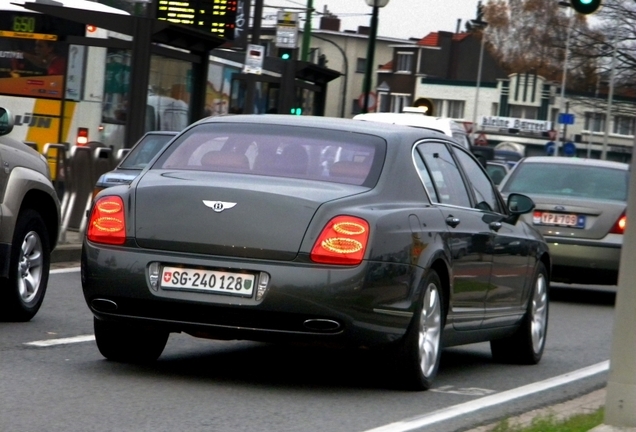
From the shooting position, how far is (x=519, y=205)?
1008 cm

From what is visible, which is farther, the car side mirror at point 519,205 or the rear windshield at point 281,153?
the car side mirror at point 519,205

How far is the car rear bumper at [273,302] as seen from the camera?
739 centimetres

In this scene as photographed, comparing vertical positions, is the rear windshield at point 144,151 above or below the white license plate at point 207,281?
above

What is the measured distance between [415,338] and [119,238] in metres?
1.62

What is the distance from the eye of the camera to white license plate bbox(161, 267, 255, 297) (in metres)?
7.42

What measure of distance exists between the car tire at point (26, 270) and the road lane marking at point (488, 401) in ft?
11.6

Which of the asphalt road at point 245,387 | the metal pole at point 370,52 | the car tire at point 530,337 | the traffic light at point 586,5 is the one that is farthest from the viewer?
the metal pole at point 370,52

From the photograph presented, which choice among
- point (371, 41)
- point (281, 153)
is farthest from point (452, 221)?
point (371, 41)

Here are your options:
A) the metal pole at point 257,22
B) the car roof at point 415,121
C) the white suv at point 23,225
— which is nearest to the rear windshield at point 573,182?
the car roof at point 415,121

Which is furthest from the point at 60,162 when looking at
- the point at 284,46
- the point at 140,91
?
the point at 284,46

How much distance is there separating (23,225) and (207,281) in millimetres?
3240

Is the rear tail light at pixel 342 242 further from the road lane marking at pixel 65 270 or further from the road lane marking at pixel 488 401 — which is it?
the road lane marking at pixel 65 270

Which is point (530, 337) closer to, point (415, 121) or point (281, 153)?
point (281, 153)

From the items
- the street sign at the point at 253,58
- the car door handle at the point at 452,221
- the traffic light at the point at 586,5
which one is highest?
the traffic light at the point at 586,5
